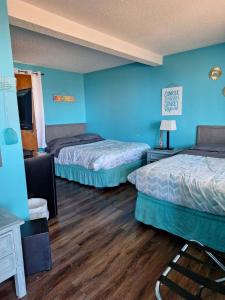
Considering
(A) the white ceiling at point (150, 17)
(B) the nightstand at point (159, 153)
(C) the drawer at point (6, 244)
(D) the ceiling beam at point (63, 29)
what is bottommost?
(C) the drawer at point (6, 244)

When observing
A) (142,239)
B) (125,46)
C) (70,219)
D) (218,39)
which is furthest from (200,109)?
(70,219)

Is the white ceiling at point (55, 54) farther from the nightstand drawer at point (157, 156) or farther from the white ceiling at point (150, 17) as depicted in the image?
the nightstand drawer at point (157, 156)

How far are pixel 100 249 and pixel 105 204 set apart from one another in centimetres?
105

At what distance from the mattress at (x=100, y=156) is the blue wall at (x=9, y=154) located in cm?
169

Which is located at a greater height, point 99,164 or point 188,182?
point 188,182

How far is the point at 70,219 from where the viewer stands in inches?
108

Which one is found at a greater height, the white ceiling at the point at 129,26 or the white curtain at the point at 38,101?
the white ceiling at the point at 129,26

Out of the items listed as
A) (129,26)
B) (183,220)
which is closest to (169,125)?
(129,26)

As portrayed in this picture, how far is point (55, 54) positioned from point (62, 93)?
1445 mm

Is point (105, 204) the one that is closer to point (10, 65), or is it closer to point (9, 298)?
→ point (9, 298)

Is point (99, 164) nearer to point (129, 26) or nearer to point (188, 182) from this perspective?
point (188, 182)

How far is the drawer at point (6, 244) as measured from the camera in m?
1.41

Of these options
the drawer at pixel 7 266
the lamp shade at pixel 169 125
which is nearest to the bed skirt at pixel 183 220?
the drawer at pixel 7 266

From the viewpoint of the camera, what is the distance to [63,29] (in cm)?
238
